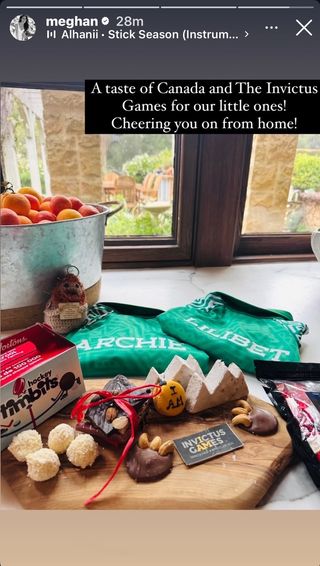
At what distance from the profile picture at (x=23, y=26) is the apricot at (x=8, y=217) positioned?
200 millimetres

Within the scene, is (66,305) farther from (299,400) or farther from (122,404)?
(299,400)

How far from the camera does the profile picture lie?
1.08ft

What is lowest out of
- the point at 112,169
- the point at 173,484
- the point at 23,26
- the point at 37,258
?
the point at 173,484

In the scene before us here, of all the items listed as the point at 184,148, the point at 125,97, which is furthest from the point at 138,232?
the point at 125,97

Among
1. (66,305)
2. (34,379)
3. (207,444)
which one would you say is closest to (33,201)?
(66,305)

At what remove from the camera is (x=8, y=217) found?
18.7 inches

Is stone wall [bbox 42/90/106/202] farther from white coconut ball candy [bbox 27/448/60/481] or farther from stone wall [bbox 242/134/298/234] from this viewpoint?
white coconut ball candy [bbox 27/448/60/481]

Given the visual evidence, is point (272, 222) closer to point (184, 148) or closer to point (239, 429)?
point (184, 148)

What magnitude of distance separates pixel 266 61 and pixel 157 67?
0.10 meters

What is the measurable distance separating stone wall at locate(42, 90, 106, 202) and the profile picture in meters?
0.27

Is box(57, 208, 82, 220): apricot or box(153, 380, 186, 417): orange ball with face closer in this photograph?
box(153, 380, 186, 417): orange ball with face

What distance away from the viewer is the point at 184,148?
0.72 metres

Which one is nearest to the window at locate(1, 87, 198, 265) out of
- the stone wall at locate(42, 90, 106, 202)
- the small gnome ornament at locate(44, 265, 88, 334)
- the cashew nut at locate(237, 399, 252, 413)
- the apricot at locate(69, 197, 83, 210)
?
the stone wall at locate(42, 90, 106, 202)

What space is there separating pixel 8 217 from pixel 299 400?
391 millimetres
